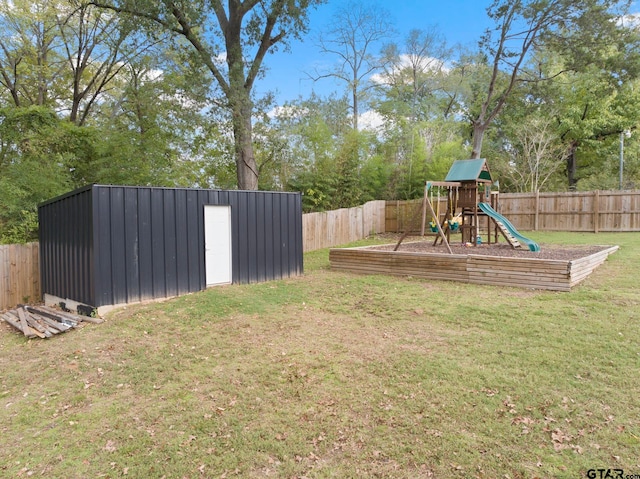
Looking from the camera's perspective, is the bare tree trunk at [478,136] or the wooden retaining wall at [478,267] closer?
the wooden retaining wall at [478,267]

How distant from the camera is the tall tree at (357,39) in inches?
892

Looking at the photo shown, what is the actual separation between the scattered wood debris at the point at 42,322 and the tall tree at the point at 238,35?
708cm

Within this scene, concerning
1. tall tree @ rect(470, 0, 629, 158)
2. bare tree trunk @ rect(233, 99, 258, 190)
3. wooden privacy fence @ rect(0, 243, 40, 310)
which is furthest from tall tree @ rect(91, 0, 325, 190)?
tall tree @ rect(470, 0, 629, 158)

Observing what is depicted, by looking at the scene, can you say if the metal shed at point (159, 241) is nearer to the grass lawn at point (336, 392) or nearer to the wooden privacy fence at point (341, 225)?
the grass lawn at point (336, 392)

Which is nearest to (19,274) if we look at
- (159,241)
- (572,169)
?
(159,241)

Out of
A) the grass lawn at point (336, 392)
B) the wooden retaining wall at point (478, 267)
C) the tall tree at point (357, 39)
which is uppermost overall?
the tall tree at point (357, 39)

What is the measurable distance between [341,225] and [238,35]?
23.1ft

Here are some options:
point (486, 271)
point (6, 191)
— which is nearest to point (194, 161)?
point (6, 191)

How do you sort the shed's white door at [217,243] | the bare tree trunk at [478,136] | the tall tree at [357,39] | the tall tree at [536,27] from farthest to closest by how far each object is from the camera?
1. the tall tree at [357,39]
2. the bare tree trunk at [478,136]
3. the tall tree at [536,27]
4. the shed's white door at [217,243]

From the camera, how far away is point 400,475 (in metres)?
2.25

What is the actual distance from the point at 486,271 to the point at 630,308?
2198 millimetres

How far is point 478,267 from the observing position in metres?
7.02

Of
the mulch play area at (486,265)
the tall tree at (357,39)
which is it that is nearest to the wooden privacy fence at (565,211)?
the mulch play area at (486,265)

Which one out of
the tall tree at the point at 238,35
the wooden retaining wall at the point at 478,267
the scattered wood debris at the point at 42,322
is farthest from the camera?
the tall tree at the point at 238,35
